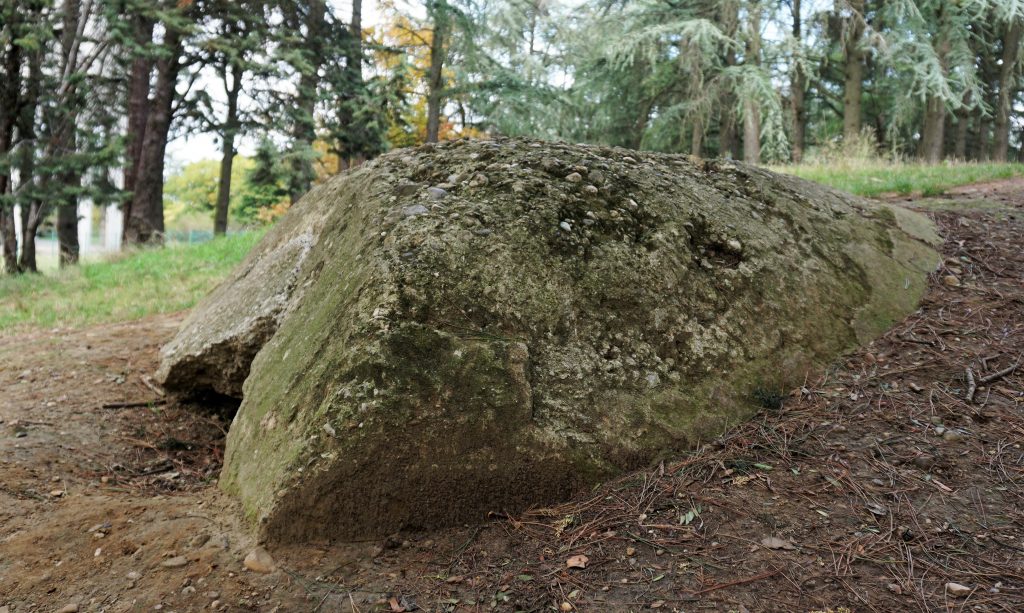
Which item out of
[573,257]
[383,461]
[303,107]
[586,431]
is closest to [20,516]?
[383,461]

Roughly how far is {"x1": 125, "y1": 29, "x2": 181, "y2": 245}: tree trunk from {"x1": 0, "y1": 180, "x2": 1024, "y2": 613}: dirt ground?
1001cm

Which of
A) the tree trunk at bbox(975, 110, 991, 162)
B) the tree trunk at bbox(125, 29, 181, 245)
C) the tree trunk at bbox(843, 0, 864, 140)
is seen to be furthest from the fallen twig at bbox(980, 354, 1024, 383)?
the tree trunk at bbox(975, 110, 991, 162)

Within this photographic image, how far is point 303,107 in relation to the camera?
13250 millimetres

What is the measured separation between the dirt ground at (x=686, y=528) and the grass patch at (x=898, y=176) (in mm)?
4240

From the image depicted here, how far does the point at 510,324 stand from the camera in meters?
2.80

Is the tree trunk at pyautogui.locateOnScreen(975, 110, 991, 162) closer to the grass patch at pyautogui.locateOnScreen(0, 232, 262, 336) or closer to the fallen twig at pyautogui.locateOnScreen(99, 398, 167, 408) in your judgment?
the grass patch at pyautogui.locateOnScreen(0, 232, 262, 336)

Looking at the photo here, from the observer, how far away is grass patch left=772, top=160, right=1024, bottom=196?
737 cm

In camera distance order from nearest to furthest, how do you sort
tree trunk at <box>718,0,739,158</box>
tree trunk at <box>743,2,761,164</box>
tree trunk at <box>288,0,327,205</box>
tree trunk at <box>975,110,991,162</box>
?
tree trunk at <box>288,0,327,205</box> < tree trunk at <box>743,2,761,164</box> < tree trunk at <box>718,0,739,158</box> < tree trunk at <box>975,110,991,162</box>

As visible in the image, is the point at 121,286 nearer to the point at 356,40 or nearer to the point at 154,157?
the point at 154,157

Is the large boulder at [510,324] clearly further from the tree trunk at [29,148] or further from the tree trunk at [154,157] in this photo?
the tree trunk at [154,157]

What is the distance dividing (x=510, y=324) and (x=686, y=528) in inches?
41.2

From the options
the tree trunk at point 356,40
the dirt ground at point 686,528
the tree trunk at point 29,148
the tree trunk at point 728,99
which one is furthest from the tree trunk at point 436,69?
the dirt ground at point 686,528

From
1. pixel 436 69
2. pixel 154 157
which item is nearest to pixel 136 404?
pixel 154 157

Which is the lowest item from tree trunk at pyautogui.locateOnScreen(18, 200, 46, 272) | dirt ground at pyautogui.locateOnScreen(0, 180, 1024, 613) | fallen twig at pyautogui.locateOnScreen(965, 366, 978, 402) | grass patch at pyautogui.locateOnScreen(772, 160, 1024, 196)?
dirt ground at pyautogui.locateOnScreen(0, 180, 1024, 613)
